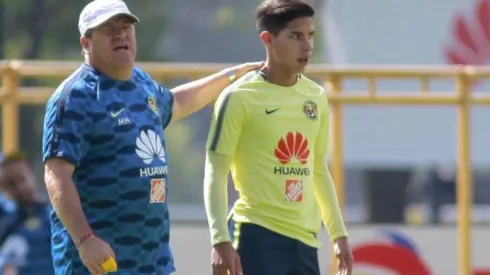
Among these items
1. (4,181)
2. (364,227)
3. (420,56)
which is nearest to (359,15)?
(420,56)

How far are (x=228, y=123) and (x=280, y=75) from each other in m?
0.30

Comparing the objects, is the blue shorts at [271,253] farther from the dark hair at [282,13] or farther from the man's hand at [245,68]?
the dark hair at [282,13]

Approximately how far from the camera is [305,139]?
5547 millimetres

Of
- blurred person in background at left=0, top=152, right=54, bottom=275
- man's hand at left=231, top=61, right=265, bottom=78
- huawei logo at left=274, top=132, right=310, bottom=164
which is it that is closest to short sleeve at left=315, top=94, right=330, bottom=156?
huawei logo at left=274, top=132, right=310, bottom=164

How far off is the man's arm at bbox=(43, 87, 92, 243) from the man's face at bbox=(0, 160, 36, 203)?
3.82 metres

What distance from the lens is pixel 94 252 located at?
4.74 m

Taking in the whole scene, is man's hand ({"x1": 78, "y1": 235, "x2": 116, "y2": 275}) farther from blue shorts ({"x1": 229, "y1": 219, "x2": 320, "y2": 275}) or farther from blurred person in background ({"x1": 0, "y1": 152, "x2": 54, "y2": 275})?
blurred person in background ({"x1": 0, "y1": 152, "x2": 54, "y2": 275})

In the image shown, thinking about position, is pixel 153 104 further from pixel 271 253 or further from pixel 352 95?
pixel 352 95

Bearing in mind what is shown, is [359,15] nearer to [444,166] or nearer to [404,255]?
[444,166]

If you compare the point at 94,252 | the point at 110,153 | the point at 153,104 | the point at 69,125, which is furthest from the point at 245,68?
the point at 94,252

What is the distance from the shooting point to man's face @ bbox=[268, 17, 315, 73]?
18.1ft

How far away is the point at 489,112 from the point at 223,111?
7.25m

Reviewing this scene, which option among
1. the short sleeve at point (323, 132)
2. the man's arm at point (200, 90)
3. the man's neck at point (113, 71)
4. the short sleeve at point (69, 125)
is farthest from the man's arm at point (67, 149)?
the short sleeve at point (323, 132)

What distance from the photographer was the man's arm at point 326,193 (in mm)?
5707
